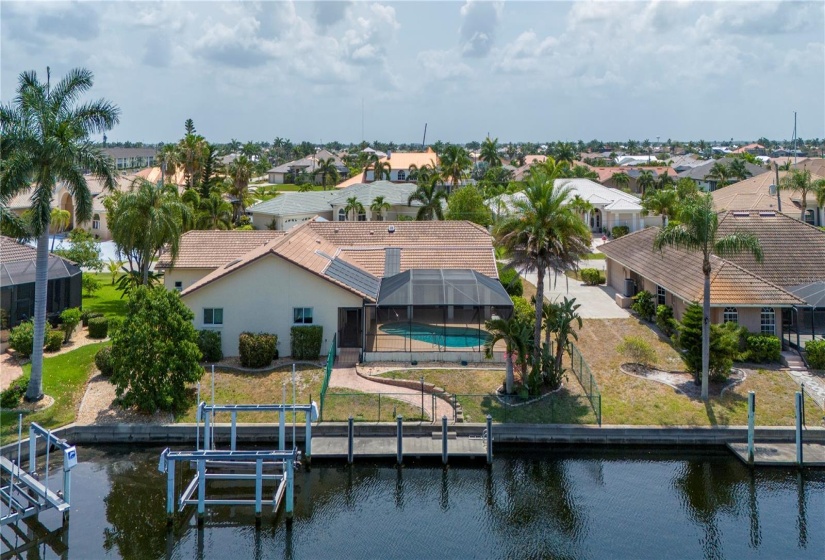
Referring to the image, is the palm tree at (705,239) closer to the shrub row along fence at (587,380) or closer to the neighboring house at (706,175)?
the shrub row along fence at (587,380)

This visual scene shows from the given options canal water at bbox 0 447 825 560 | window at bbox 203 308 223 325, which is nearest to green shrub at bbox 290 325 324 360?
window at bbox 203 308 223 325

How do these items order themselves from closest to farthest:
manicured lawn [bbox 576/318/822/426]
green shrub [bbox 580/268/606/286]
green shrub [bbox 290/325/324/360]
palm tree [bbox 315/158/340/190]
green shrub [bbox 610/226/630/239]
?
manicured lawn [bbox 576/318/822/426] → green shrub [bbox 290/325/324/360] → green shrub [bbox 580/268/606/286] → green shrub [bbox 610/226/630/239] → palm tree [bbox 315/158/340/190]

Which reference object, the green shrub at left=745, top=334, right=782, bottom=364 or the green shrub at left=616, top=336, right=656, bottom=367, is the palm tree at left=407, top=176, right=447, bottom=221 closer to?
the green shrub at left=616, top=336, right=656, bottom=367

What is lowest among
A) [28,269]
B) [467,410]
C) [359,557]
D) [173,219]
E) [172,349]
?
[359,557]

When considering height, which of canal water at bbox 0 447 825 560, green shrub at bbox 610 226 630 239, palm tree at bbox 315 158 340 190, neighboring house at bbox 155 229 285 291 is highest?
palm tree at bbox 315 158 340 190

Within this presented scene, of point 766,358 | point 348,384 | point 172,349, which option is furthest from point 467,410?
point 766,358

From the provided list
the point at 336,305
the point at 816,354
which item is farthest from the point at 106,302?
the point at 816,354

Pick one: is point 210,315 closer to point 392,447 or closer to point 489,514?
point 392,447

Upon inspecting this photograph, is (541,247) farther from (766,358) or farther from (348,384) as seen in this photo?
(766,358)
